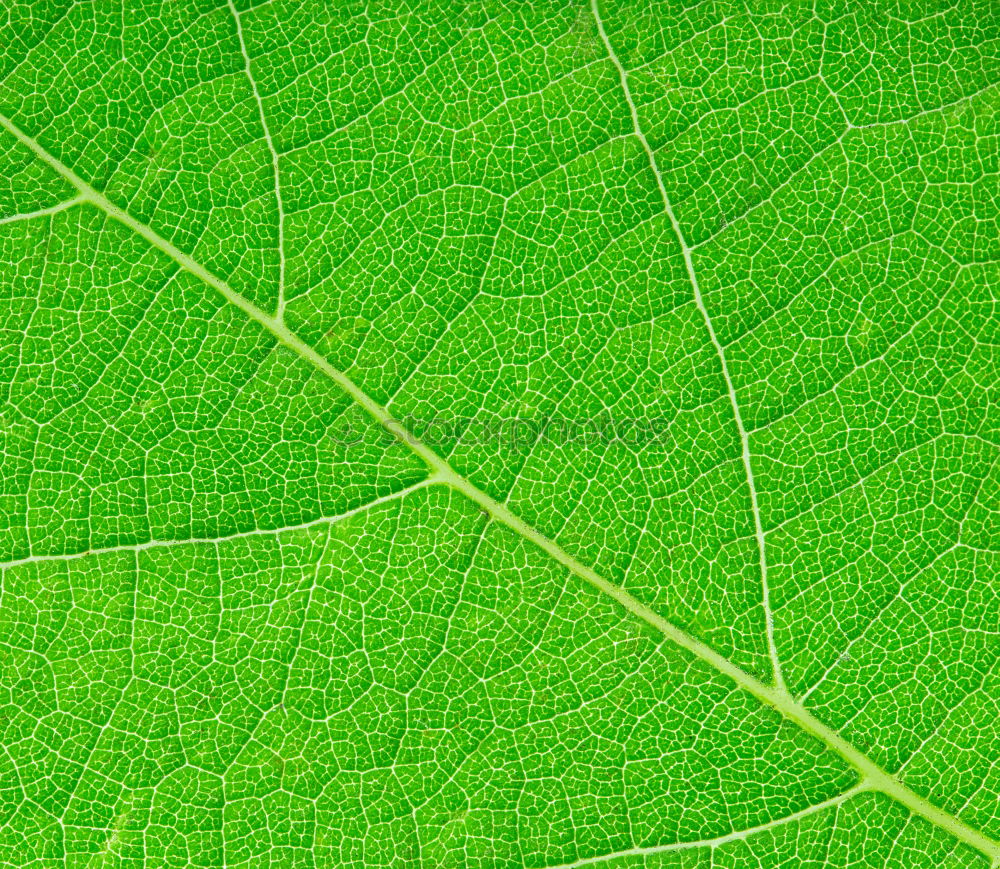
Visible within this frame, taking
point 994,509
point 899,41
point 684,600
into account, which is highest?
point 899,41

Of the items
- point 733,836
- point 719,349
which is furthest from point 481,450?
point 733,836

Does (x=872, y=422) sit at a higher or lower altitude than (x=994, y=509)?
higher

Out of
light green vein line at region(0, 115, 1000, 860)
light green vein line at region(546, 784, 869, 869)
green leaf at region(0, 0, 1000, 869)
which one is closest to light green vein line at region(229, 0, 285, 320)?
green leaf at region(0, 0, 1000, 869)

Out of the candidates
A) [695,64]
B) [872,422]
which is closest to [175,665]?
[872,422]

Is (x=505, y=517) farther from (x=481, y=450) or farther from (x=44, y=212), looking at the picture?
(x=44, y=212)

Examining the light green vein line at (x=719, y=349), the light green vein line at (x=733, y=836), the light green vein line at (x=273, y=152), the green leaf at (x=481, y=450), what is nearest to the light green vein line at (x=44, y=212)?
the green leaf at (x=481, y=450)

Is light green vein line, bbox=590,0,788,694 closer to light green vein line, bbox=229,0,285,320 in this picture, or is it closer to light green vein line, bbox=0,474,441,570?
light green vein line, bbox=0,474,441,570

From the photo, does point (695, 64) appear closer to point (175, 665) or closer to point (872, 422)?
point (872, 422)
